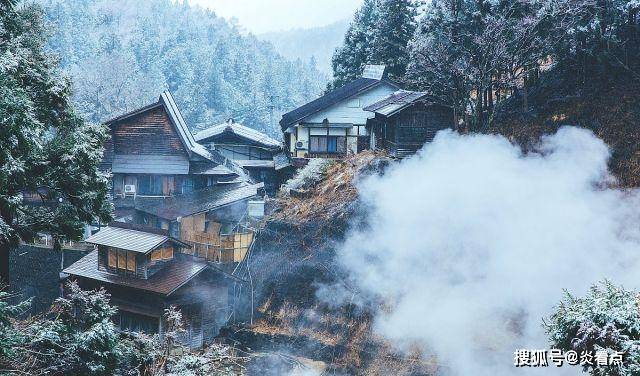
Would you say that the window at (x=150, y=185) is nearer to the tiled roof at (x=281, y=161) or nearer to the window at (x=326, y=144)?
the tiled roof at (x=281, y=161)

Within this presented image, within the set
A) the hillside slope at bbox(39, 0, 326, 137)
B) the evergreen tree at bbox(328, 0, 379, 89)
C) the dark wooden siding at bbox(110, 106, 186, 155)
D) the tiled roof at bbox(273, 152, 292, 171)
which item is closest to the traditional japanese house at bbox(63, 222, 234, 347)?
the dark wooden siding at bbox(110, 106, 186, 155)

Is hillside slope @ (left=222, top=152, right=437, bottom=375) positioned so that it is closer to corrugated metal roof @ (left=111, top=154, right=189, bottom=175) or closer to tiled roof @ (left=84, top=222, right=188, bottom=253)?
tiled roof @ (left=84, top=222, right=188, bottom=253)

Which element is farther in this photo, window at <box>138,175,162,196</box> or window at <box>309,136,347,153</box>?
window at <box>309,136,347,153</box>

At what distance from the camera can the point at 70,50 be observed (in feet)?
278

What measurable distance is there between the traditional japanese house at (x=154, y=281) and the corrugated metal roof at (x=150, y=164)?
19.7 feet

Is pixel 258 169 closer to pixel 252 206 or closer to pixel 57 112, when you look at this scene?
pixel 252 206

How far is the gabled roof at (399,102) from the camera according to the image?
25500mm

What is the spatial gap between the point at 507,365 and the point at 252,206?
49.0ft

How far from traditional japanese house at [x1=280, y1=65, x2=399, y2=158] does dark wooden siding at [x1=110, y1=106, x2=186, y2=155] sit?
6530mm

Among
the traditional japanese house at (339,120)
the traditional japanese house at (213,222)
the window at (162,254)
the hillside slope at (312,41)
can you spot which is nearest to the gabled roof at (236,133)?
the traditional japanese house at (339,120)

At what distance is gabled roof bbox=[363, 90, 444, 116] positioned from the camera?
25.5 meters

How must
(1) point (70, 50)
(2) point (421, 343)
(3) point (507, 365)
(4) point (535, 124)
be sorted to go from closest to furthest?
(3) point (507, 365) → (2) point (421, 343) → (4) point (535, 124) → (1) point (70, 50)

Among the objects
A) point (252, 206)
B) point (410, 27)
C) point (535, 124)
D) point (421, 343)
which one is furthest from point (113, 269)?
point (410, 27)

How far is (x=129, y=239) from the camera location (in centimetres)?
2286
